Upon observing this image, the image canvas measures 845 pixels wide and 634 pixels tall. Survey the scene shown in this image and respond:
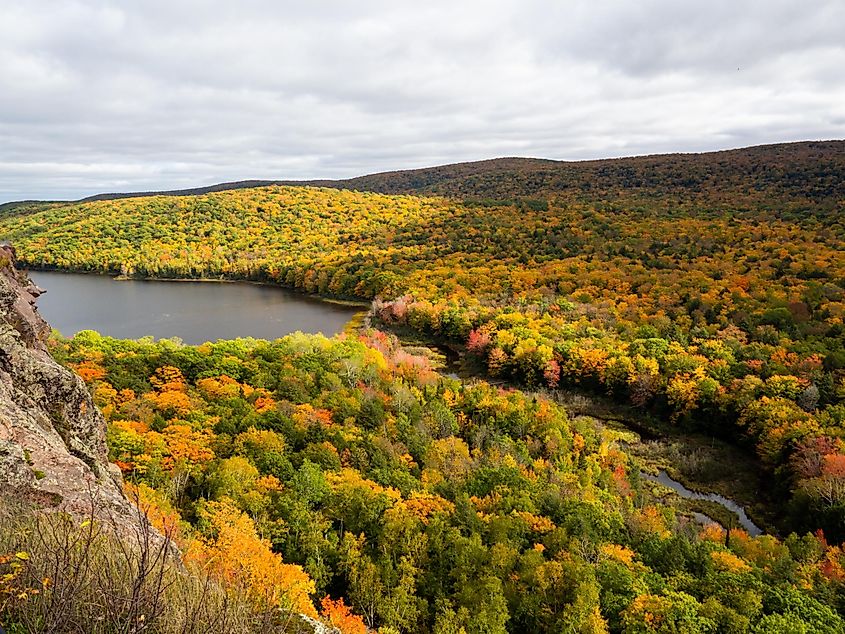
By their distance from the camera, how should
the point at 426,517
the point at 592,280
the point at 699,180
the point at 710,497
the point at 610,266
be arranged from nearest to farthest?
1. the point at 426,517
2. the point at 710,497
3. the point at 592,280
4. the point at 610,266
5. the point at 699,180

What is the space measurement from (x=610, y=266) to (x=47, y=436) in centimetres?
7891

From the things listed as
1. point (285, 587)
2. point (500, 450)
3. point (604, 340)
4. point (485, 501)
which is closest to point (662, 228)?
point (604, 340)

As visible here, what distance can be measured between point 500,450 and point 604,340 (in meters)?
24.6

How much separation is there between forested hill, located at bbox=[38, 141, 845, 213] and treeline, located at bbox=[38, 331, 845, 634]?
96821 millimetres

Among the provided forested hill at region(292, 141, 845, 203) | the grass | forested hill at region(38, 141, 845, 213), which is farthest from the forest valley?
forested hill at region(292, 141, 845, 203)

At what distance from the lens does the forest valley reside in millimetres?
20750

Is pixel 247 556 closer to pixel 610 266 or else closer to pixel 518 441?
pixel 518 441

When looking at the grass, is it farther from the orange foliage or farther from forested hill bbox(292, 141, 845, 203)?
forested hill bbox(292, 141, 845, 203)

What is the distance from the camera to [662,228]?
96000mm

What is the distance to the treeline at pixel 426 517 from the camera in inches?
781

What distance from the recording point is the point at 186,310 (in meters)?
82.4

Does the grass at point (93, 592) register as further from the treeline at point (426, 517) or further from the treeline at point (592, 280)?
the treeline at point (592, 280)

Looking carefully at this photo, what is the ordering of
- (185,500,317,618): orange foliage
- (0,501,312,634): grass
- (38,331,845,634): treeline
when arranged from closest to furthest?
(0,501,312,634): grass → (185,500,317,618): orange foliage → (38,331,845,634): treeline

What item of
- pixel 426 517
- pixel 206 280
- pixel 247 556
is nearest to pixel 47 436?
pixel 247 556
